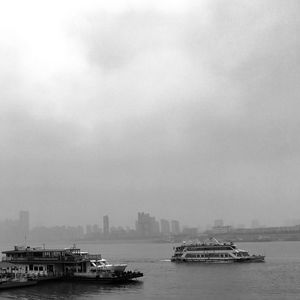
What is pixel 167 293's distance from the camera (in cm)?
6147

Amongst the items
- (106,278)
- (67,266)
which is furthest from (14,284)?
(106,278)

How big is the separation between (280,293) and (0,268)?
135ft

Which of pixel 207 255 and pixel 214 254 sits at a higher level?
pixel 214 254

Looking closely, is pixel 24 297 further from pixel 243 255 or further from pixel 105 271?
pixel 243 255

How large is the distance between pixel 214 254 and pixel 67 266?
4423 centimetres

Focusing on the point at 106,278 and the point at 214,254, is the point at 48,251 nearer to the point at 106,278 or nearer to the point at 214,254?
the point at 106,278

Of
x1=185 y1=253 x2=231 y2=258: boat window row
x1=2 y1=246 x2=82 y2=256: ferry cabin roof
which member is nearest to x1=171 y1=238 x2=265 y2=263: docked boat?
x1=185 y1=253 x2=231 y2=258: boat window row

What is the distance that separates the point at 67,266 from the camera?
73.6 m

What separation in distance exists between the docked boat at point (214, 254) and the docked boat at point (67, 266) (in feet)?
130

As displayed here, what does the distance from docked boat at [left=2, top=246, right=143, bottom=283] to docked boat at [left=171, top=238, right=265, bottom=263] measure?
39728mm

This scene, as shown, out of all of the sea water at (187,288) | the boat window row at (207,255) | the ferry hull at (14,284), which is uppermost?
the boat window row at (207,255)

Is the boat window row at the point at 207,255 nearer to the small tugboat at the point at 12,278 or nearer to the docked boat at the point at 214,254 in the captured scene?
Answer: the docked boat at the point at 214,254

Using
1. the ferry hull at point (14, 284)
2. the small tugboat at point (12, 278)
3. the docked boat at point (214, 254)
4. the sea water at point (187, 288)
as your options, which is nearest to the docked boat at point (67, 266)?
the small tugboat at point (12, 278)

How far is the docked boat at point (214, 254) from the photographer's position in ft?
352
